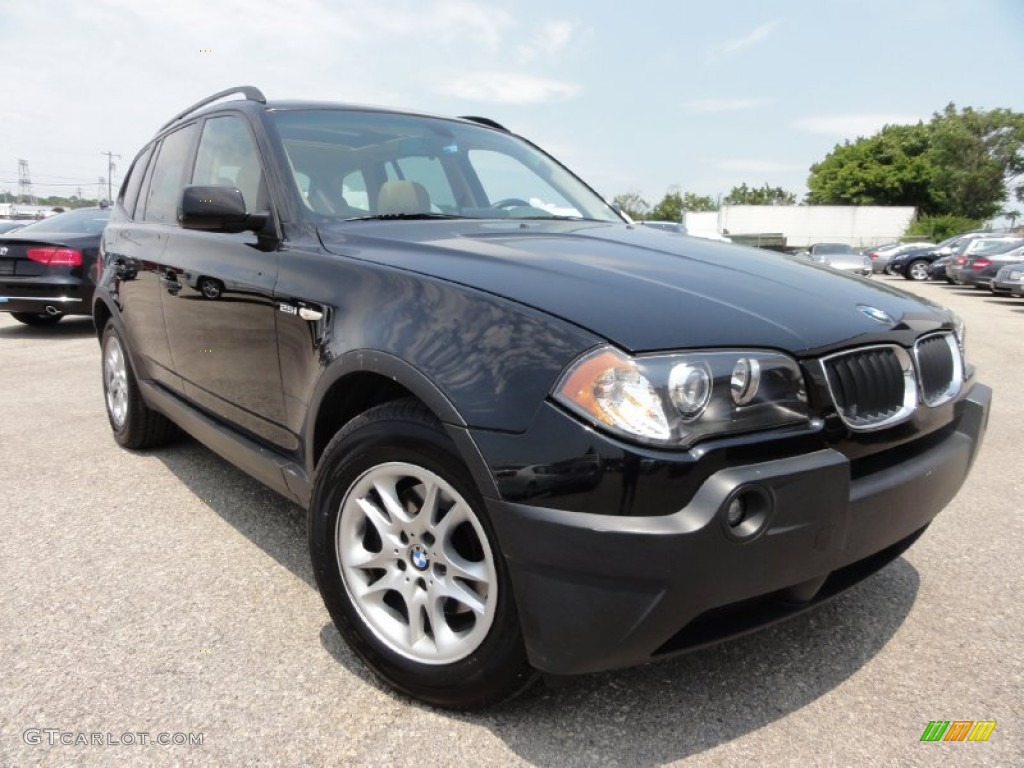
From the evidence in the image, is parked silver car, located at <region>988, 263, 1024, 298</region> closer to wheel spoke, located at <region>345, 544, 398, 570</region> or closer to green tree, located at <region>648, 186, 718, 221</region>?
wheel spoke, located at <region>345, 544, 398, 570</region>

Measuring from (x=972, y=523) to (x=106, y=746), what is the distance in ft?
10.8

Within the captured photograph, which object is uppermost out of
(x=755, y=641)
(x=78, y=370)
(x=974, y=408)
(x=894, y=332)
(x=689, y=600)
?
(x=894, y=332)

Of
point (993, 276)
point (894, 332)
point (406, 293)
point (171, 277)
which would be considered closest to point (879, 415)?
point (894, 332)

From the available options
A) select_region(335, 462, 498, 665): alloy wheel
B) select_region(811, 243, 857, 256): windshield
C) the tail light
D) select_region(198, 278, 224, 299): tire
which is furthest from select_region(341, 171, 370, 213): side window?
select_region(811, 243, 857, 256): windshield

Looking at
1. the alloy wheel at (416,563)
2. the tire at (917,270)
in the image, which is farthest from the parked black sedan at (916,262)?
the alloy wheel at (416,563)

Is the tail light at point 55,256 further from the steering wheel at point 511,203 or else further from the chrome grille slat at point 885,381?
the chrome grille slat at point 885,381

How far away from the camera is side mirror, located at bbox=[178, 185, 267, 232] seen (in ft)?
8.15

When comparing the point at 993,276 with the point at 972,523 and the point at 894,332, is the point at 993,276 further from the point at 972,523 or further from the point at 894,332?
the point at 894,332

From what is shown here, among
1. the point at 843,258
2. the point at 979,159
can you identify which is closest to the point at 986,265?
the point at 843,258

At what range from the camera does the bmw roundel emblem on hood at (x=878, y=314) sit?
2.02 metres

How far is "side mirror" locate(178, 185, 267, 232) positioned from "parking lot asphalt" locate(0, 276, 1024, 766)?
125 cm

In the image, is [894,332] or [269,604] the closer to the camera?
[894,332]

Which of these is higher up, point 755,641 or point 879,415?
point 879,415

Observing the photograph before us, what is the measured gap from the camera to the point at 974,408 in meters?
2.27
